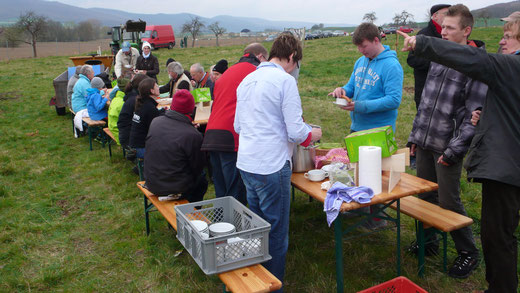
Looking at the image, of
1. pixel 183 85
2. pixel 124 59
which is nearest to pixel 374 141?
pixel 183 85

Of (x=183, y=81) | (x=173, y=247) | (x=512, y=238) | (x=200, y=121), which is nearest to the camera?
(x=512, y=238)

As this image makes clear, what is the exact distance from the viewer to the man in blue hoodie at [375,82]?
135 inches

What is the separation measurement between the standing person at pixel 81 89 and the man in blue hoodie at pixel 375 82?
639 cm

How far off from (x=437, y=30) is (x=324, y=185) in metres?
2.71

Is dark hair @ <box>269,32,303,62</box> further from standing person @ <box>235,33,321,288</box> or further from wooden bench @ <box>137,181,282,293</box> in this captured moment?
wooden bench @ <box>137,181,282,293</box>

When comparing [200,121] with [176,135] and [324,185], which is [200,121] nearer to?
[176,135]

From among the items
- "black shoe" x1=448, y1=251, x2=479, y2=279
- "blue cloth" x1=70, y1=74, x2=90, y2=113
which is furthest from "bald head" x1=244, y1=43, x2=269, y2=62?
"blue cloth" x1=70, y1=74, x2=90, y2=113

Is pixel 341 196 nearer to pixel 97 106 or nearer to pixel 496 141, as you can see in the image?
pixel 496 141

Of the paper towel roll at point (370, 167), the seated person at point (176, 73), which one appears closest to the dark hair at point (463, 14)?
the paper towel roll at point (370, 167)

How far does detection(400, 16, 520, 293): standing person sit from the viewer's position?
6.58 ft

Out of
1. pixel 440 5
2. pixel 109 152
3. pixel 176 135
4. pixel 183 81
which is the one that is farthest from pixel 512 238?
pixel 109 152

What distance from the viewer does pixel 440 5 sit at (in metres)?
4.61

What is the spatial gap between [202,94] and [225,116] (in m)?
2.58

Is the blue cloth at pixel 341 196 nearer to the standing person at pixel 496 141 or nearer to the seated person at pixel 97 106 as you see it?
the standing person at pixel 496 141
